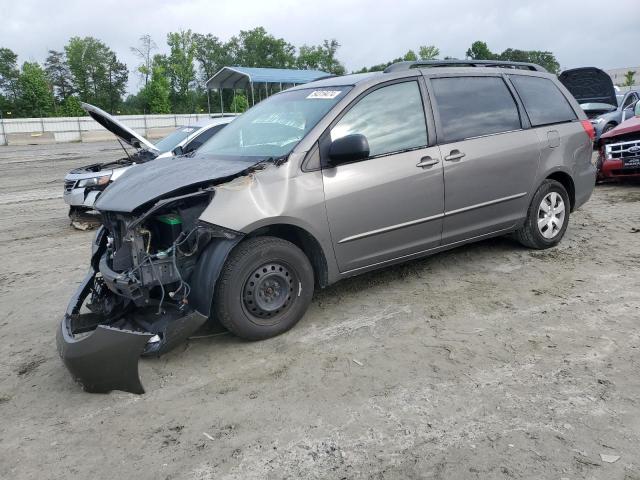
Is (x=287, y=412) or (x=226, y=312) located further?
(x=226, y=312)

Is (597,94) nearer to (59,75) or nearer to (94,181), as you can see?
(94,181)

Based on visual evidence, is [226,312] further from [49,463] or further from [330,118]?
[330,118]

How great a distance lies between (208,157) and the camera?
4473 mm

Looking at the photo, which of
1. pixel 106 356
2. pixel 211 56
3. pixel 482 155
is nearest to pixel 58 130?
pixel 482 155

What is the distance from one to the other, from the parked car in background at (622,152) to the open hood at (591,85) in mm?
5635

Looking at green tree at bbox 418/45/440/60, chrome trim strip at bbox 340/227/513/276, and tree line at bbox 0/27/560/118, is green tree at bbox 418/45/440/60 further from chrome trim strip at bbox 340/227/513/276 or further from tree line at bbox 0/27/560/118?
chrome trim strip at bbox 340/227/513/276

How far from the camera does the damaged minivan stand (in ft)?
11.4

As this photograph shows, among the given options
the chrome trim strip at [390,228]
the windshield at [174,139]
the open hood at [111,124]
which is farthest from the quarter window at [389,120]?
the windshield at [174,139]

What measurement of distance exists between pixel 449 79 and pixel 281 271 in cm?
243

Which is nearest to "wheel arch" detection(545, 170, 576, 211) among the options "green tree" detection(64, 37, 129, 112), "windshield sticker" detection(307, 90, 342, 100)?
"windshield sticker" detection(307, 90, 342, 100)

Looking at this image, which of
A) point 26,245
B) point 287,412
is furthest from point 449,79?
point 26,245


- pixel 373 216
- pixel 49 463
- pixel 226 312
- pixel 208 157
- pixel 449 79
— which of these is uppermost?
pixel 449 79

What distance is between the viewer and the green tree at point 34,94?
52.7 metres

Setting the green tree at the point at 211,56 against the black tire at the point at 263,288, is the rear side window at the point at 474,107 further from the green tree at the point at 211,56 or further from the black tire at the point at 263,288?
the green tree at the point at 211,56
